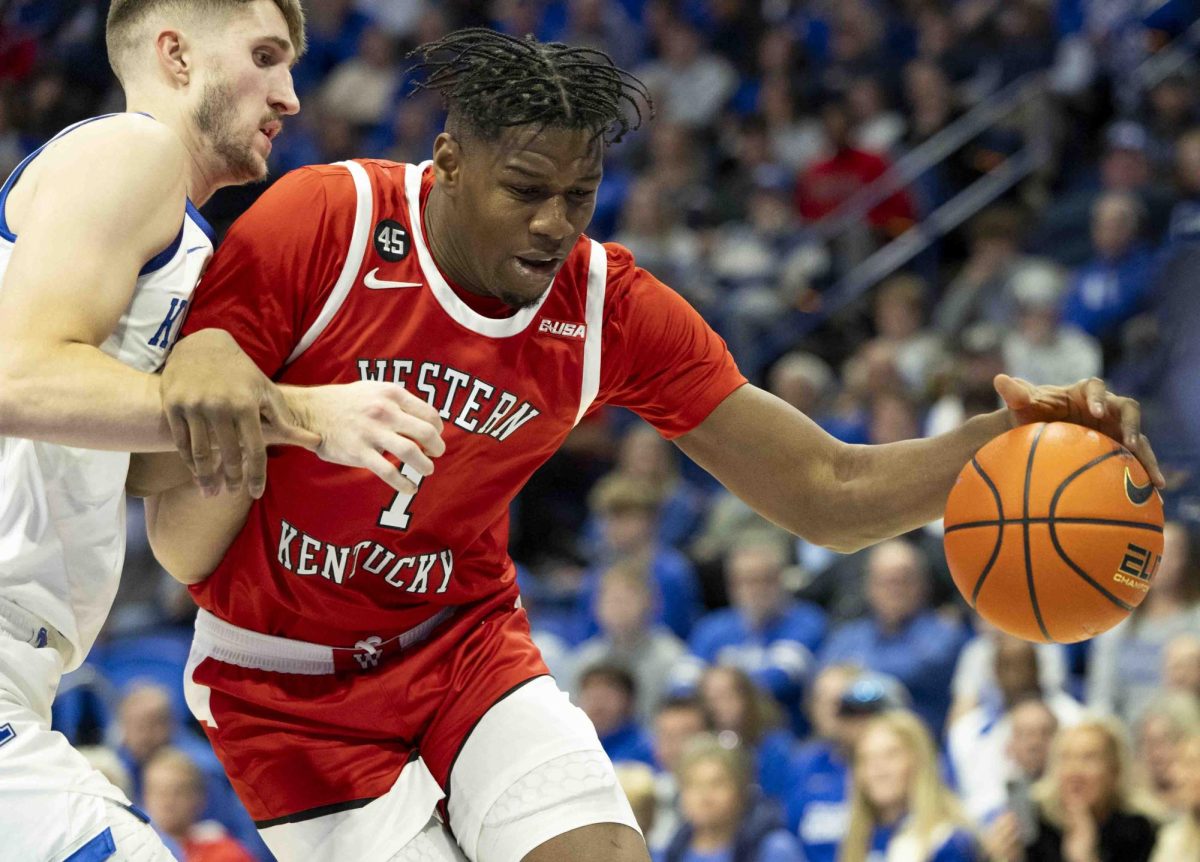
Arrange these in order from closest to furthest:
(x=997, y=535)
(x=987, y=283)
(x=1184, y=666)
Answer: (x=997, y=535)
(x=1184, y=666)
(x=987, y=283)

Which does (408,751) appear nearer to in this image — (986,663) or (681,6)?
(986,663)

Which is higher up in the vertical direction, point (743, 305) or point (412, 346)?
point (412, 346)

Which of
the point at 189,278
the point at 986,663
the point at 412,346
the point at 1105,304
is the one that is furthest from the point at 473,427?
the point at 1105,304

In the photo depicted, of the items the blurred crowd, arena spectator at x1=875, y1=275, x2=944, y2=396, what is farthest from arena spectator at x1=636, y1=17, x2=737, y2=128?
arena spectator at x1=875, y1=275, x2=944, y2=396

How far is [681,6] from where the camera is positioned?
13219mm

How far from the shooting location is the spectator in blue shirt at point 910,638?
7.12 m

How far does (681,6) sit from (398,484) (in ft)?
37.1

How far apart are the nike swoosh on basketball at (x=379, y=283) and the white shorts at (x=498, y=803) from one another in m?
0.85

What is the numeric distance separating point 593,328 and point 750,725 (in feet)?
12.6

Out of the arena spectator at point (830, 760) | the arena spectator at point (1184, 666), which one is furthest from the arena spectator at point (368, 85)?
the arena spectator at point (1184, 666)

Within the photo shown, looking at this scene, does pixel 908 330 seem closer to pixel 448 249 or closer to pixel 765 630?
pixel 765 630

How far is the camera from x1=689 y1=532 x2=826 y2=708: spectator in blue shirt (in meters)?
7.47

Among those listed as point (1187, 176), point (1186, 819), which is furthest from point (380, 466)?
point (1187, 176)

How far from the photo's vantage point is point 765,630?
Answer: 304 inches
